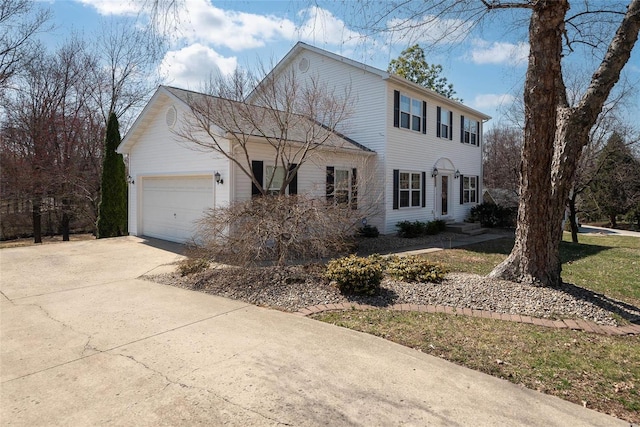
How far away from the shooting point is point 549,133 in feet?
20.5

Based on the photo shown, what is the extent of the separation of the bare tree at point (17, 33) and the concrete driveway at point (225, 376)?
1955cm

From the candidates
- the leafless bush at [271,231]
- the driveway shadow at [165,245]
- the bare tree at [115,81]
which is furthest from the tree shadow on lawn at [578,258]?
the bare tree at [115,81]

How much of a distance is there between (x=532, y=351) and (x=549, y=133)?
3653mm

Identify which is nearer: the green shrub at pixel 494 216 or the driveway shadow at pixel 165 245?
the driveway shadow at pixel 165 245

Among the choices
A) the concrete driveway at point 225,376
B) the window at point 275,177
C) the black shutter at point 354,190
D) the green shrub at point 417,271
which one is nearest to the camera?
the concrete driveway at point 225,376

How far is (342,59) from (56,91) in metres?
18.3

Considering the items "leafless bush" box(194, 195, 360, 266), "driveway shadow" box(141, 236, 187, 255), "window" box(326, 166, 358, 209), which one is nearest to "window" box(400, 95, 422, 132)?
"window" box(326, 166, 358, 209)

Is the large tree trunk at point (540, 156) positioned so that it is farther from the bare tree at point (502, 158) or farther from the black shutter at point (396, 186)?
the bare tree at point (502, 158)

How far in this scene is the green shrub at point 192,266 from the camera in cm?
788

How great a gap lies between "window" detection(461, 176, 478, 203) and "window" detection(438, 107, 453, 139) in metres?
2.60

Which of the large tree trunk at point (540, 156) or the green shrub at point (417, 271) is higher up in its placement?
the large tree trunk at point (540, 156)

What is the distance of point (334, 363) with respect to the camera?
3.98 m

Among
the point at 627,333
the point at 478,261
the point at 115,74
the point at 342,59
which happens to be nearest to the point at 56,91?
the point at 115,74

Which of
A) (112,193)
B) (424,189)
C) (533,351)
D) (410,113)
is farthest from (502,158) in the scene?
(533,351)
